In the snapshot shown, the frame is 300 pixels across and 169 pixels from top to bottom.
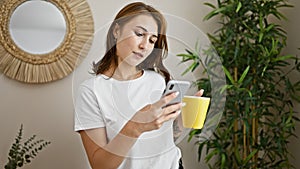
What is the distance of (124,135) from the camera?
1.17m

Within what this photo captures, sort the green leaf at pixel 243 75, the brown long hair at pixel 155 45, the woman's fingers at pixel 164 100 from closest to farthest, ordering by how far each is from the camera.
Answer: the woman's fingers at pixel 164 100 < the brown long hair at pixel 155 45 < the green leaf at pixel 243 75

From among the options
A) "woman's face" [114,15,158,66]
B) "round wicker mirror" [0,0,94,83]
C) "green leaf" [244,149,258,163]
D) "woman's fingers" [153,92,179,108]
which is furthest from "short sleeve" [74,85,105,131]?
"green leaf" [244,149,258,163]

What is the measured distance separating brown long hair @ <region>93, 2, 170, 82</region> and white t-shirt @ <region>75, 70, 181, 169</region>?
0.9 inches

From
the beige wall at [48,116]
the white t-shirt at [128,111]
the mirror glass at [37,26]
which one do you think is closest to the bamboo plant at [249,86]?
the beige wall at [48,116]

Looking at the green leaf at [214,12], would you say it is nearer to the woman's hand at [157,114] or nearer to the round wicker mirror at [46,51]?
the round wicker mirror at [46,51]

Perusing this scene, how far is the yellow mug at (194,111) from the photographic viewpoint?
114cm

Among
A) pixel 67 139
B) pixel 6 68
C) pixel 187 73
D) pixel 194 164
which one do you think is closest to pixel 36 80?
pixel 6 68

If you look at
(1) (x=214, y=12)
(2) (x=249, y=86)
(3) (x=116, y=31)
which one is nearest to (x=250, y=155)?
(2) (x=249, y=86)

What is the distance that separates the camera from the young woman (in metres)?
1.13

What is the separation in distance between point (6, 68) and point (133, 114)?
112cm

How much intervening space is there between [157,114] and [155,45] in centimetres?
19

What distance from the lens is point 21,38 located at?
2.12 metres

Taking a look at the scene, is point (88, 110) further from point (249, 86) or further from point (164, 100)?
point (249, 86)

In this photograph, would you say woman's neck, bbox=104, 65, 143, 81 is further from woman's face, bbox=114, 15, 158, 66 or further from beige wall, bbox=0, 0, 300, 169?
beige wall, bbox=0, 0, 300, 169
